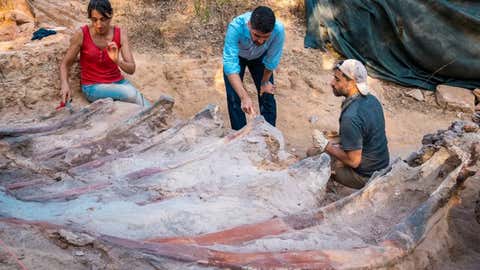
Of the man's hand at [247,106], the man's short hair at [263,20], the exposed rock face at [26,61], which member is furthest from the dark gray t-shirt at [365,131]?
the exposed rock face at [26,61]

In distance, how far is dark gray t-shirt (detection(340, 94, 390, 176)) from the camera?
2.93 meters

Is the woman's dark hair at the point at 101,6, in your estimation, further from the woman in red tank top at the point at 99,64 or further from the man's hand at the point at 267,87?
the man's hand at the point at 267,87

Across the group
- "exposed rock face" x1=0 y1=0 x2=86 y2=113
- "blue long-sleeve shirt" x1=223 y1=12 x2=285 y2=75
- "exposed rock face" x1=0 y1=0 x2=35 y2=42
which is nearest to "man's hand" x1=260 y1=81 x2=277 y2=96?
"blue long-sleeve shirt" x1=223 y1=12 x2=285 y2=75

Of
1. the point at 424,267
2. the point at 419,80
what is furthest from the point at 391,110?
the point at 424,267

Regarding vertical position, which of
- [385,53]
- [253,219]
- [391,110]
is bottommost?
[391,110]

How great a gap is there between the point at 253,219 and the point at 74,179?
3.12ft

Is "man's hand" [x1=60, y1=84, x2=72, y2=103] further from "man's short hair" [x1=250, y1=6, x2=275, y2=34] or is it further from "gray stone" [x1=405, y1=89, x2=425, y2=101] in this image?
"gray stone" [x1=405, y1=89, x2=425, y2=101]

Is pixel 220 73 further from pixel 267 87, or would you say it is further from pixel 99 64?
pixel 99 64

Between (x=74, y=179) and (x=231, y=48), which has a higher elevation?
(x=231, y=48)

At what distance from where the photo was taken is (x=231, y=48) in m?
3.46

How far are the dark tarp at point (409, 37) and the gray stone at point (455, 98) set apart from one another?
13cm

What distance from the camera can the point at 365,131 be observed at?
2.99 metres

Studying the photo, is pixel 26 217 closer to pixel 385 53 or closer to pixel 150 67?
pixel 150 67

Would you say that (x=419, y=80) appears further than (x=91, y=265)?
Yes
